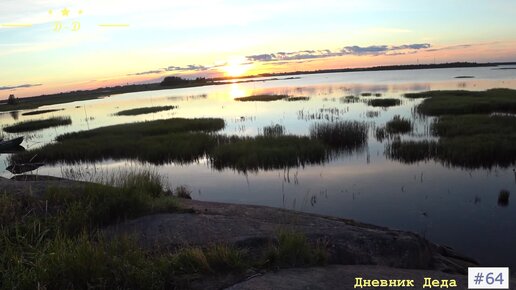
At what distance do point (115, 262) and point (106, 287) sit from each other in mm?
445

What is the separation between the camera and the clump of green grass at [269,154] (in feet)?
67.3

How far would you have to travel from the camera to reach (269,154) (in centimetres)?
2092

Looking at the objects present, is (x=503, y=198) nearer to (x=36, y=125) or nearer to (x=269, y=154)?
(x=269, y=154)

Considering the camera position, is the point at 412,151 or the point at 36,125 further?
the point at 36,125


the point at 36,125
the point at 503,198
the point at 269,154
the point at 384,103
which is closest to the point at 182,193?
the point at 269,154

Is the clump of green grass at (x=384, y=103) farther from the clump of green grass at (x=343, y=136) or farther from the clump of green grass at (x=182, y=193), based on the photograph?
the clump of green grass at (x=182, y=193)

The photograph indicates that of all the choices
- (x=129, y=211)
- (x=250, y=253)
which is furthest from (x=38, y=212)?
(x=250, y=253)

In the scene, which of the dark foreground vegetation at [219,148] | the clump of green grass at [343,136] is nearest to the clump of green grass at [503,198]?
the dark foreground vegetation at [219,148]

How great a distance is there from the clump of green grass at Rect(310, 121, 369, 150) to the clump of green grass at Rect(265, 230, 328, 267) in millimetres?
17324

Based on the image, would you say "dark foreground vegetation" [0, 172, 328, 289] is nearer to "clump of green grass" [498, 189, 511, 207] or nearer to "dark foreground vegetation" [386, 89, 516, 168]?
"clump of green grass" [498, 189, 511, 207]

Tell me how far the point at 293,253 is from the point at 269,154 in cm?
1434

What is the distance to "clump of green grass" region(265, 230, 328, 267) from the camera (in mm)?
6546

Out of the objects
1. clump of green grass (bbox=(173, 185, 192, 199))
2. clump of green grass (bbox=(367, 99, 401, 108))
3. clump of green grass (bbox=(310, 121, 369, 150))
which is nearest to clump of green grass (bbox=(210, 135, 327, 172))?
clump of green grass (bbox=(310, 121, 369, 150))

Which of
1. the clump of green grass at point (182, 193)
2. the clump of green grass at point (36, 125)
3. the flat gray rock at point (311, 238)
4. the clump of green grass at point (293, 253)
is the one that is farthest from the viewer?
the clump of green grass at point (36, 125)
